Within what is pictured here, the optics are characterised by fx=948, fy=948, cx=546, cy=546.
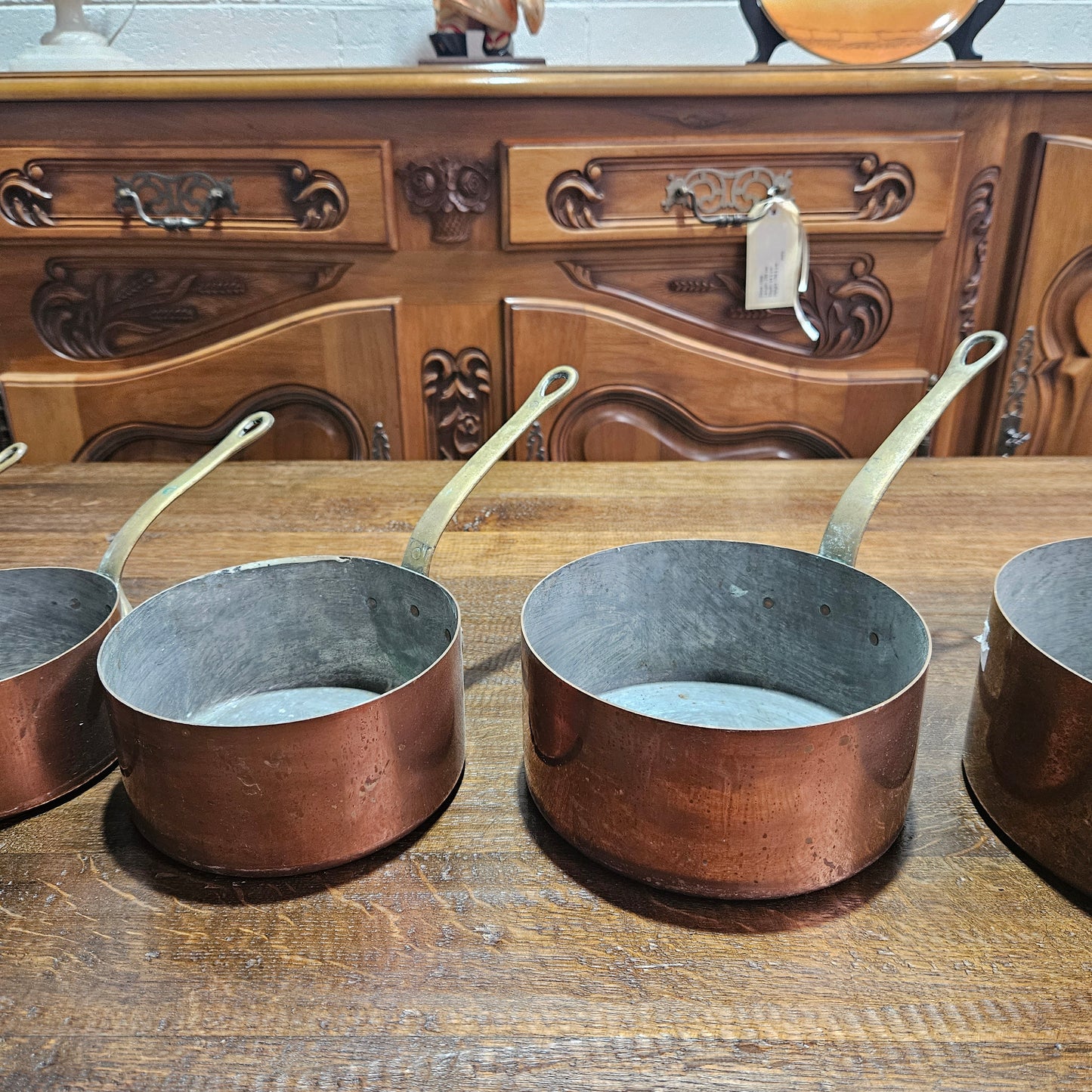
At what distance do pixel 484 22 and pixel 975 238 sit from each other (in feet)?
2.02

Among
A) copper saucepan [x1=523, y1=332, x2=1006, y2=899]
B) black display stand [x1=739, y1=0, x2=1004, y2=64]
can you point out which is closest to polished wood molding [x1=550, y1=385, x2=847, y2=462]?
black display stand [x1=739, y1=0, x2=1004, y2=64]

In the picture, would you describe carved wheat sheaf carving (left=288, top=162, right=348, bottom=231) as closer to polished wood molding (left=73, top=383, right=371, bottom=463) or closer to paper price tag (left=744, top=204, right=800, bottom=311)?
polished wood molding (left=73, top=383, right=371, bottom=463)

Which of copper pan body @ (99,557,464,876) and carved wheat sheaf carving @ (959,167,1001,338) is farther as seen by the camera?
carved wheat sheaf carving @ (959,167,1001,338)

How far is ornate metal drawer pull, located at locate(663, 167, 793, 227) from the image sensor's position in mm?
1003

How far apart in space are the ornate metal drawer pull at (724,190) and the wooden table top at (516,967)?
72cm

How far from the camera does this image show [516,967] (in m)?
0.29

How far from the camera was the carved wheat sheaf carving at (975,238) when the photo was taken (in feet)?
3.39

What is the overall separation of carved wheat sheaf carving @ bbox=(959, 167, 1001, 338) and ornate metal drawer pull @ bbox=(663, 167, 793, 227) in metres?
0.21

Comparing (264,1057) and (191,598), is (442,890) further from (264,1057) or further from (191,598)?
(191,598)

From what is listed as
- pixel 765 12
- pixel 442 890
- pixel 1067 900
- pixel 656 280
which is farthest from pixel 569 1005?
pixel 765 12

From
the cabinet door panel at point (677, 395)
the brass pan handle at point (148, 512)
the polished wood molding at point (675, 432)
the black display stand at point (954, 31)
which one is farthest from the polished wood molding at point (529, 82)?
the brass pan handle at point (148, 512)

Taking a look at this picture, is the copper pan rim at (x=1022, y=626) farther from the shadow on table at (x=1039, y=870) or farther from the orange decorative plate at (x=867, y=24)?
the orange decorative plate at (x=867, y=24)

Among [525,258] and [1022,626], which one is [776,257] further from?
[1022,626]

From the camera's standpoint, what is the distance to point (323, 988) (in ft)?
0.91
